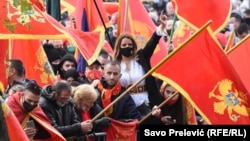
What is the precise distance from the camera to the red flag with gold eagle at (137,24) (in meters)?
16.5

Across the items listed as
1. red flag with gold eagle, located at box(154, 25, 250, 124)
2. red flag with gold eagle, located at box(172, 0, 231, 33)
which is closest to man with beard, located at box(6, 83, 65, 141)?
red flag with gold eagle, located at box(154, 25, 250, 124)

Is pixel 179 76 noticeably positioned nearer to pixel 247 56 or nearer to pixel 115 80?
pixel 115 80

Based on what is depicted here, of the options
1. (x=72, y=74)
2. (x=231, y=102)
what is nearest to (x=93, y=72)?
(x=72, y=74)

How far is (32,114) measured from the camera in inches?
468

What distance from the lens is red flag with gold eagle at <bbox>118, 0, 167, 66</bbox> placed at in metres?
16.5

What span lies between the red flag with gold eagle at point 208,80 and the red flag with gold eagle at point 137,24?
11.8 ft

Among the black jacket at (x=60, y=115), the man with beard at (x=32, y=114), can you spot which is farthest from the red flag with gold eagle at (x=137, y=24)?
the man with beard at (x=32, y=114)

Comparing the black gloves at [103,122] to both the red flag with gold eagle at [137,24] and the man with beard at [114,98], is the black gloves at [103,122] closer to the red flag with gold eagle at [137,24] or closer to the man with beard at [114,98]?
the man with beard at [114,98]

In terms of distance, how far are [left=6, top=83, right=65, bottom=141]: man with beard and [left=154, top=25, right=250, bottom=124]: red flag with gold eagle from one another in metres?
1.31

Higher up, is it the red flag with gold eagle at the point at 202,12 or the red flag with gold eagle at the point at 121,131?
the red flag with gold eagle at the point at 202,12

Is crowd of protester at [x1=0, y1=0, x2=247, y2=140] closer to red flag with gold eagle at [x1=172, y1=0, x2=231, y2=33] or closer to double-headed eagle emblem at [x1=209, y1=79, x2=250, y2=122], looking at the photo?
red flag with gold eagle at [x1=172, y1=0, x2=231, y2=33]

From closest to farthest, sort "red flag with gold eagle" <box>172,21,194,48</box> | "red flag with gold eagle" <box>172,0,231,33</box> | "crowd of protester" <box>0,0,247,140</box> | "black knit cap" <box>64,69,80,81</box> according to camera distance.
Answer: "crowd of protester" <box>0,0,247,140</box>, "black knit cap" <box>64,69,80,81</box>, "red flag with gold eagle" <box>172,0,231,33</box>, "red flag with gold eagle" <box>172,21,194,48</box>

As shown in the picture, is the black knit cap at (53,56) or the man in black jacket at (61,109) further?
the black knit cap at (53,56)

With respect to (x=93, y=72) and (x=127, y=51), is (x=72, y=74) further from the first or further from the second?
(x=93, y=72)
